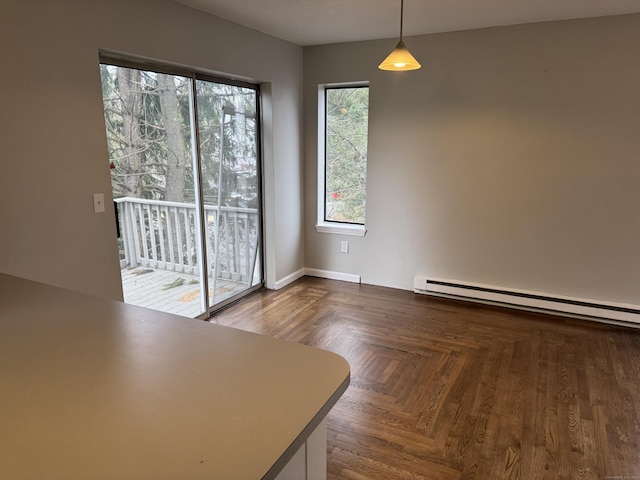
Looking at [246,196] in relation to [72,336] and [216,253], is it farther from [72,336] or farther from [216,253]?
[72,336]

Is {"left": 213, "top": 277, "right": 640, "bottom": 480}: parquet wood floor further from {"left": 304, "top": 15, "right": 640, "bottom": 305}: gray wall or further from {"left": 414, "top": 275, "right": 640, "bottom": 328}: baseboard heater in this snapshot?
{"left": 304, "top": 15, "right": 640, "bottom": 305}: gray wall

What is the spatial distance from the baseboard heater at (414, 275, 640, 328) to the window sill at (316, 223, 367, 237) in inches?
30.3

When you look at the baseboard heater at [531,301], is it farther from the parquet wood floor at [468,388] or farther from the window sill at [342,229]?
the window sill at [342,229]

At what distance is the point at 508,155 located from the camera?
12.0 feet

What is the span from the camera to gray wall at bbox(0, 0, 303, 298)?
2057mm

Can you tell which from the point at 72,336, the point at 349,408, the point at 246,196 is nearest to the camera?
the point at 72,336

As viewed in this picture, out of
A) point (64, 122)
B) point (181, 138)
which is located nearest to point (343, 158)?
point (181, 138)

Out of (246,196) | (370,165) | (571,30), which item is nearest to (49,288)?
(246,196)

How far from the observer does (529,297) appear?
12.3 ft

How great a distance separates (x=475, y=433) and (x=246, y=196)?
→ 282 cm

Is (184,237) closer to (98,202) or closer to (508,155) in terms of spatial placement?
(98,202)

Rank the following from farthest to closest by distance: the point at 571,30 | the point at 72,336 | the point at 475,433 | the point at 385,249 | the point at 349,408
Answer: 1. the point at 385,249
2. the point at 571,30
3. the point at 349,408
4. the point at 475,433
5. the point at 72,336

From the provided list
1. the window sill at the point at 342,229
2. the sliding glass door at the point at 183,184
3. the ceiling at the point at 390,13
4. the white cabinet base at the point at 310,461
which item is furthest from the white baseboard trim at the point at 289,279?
the white cabinet base at the point at 310,461

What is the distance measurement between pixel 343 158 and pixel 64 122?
9.19 feet
